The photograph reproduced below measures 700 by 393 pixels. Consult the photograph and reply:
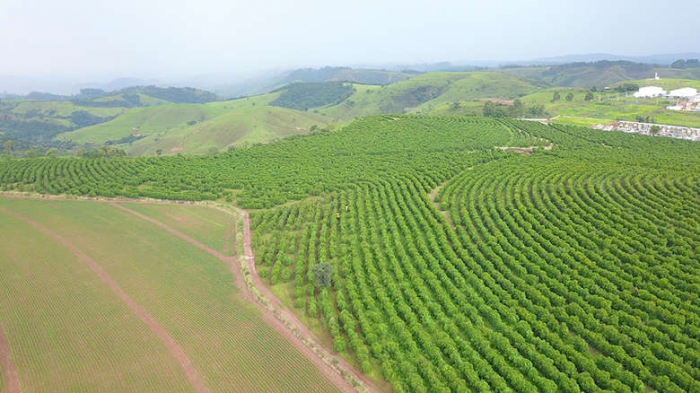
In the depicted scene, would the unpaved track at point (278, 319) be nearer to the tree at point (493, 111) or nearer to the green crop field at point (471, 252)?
the green crop field at point (471, 252)

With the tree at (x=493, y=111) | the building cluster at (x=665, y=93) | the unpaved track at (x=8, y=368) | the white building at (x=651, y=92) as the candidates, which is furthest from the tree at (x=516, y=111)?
the unpaved track at (x=8, y=368)

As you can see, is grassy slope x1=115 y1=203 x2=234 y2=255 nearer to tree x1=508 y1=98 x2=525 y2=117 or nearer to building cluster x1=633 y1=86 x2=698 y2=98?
tree x1=508 y1=98 x2=525 y2=117

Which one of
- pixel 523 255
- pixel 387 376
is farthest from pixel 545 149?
pixel 387 376

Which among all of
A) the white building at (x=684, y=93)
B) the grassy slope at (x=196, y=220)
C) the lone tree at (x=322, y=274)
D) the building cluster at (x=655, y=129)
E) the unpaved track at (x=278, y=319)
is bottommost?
the unpaved track at (x=278, y=319)

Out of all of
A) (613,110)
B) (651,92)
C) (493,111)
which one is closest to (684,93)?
(651,92)

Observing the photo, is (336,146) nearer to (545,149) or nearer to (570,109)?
(545,149)

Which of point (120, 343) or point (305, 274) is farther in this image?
point (305, 274)
